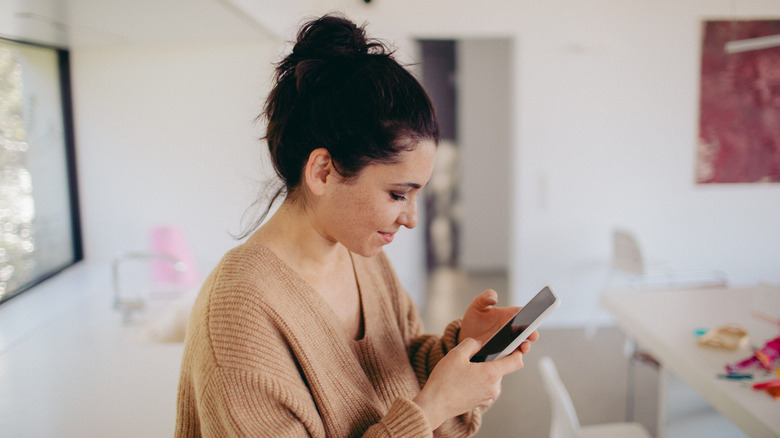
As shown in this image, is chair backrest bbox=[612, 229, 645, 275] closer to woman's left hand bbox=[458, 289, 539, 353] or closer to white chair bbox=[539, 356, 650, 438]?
white chair bbox=[539, 356, 650, 438]

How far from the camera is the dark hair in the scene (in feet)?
2.65

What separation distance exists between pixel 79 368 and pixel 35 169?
0.48 metres

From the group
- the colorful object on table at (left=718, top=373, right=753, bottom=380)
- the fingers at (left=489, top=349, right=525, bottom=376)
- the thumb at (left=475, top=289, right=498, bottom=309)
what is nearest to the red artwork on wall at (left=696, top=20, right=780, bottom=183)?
the colorful object on table at (left=718, top=373, right=753, bottom=380)

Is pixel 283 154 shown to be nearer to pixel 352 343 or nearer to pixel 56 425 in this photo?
pixel 352 343

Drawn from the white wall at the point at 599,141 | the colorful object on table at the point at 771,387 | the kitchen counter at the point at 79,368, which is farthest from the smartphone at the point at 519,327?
the white wall at the point at 599,141

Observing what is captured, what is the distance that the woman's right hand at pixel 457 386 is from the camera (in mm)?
861

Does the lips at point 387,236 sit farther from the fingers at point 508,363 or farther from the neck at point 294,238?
the fingers at point 508,363

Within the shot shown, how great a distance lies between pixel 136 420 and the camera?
4.20 ft

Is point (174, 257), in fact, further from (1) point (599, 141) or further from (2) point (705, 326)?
(1) point (599, 141)

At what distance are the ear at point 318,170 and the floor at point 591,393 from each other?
1825mm

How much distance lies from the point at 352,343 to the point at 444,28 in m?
3.06

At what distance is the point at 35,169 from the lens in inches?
45.4

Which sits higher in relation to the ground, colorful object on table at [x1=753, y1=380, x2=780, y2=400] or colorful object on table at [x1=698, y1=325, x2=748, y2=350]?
colorful object on table at [x1=698, y1=325, x2=748, y2=350]

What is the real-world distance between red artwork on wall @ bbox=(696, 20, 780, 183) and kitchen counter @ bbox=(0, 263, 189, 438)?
3.72 meters
